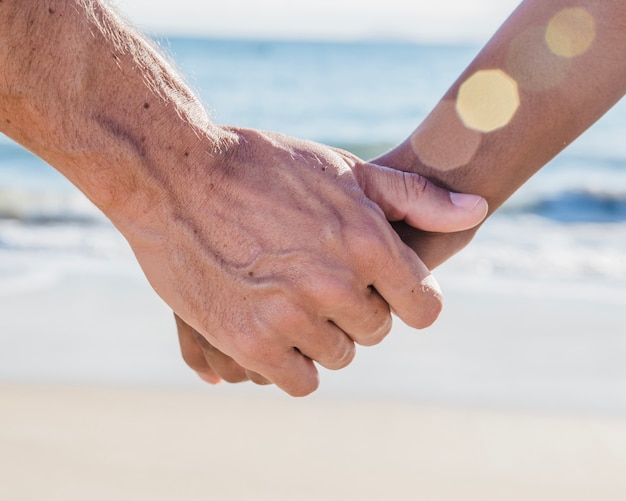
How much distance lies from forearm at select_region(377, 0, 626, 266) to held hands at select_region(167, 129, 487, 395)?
0.69 ft

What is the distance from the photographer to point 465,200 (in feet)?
6.84

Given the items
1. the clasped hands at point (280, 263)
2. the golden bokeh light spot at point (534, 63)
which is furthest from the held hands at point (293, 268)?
the golden bokeh light spot at point (534, 63)

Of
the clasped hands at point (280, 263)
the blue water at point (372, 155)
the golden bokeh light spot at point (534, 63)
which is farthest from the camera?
the blue water at point (372, 155)

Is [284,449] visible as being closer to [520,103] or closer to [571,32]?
[520,103]

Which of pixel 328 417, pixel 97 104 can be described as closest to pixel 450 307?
pixel 328 417

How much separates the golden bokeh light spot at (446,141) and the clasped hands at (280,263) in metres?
0.24

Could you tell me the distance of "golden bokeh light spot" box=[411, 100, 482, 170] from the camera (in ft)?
6.99

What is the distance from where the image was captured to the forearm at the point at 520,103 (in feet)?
6.62

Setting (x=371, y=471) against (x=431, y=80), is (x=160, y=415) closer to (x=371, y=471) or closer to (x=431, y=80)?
(x=371, y=471)

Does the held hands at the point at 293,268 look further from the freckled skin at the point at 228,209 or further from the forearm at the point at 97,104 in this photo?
the forearm at the point at 97,104

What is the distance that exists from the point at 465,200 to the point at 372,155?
9.41 meters

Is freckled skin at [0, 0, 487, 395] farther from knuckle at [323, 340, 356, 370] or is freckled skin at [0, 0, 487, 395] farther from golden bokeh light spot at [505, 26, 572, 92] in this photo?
golden bokeh light spot at [505, 26, 572, 92]

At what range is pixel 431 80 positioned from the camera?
2141 cm

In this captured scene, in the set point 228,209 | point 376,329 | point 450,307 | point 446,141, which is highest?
point 450,307
